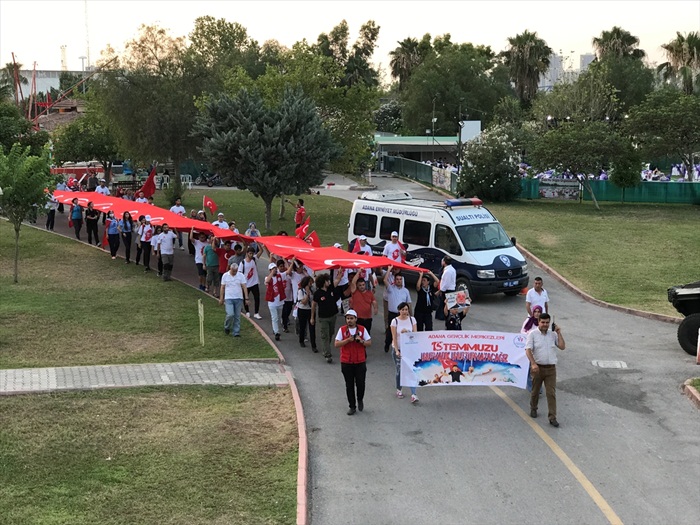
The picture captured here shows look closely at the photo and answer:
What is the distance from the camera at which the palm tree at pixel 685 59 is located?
70.9 metres

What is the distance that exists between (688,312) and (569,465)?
25.6 ft

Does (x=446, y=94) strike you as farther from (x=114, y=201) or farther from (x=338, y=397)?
(x=338, y=397)

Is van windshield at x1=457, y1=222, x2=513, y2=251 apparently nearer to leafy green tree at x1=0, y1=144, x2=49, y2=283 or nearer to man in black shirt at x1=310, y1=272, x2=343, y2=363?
man in black shirt at x1=310, y1=272, x2=343, y2=363

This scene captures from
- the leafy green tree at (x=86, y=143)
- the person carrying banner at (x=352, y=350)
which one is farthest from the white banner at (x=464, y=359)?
the leafy green tree at (x=86, y=143)

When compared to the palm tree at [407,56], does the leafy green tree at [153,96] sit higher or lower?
lower

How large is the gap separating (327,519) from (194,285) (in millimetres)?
14685

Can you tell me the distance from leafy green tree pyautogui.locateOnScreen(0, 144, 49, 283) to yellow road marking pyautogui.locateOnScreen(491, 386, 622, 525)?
601 inches

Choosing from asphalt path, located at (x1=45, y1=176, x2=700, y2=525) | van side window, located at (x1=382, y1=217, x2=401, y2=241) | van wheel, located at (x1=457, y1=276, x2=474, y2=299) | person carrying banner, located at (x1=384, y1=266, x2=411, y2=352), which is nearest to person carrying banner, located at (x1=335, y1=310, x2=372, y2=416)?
asphalt path, located at (x1=45, y1=176, x2=700, y2=525)

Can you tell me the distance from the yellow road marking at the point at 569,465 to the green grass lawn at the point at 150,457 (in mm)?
3452

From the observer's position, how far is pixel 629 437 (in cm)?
1212

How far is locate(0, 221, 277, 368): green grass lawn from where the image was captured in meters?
16.1

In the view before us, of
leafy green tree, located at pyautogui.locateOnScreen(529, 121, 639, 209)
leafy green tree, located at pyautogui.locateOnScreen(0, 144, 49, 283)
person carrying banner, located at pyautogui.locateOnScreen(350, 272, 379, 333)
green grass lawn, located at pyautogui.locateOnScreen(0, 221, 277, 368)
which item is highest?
leafy green tree, located at pyautogui.locateOnScreen(529, 121, 639, 209)

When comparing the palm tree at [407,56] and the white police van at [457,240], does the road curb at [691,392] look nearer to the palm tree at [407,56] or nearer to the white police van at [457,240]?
the white police van at [457,240]

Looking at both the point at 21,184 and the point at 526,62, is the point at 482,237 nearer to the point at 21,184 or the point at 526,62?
the point at 21,184
